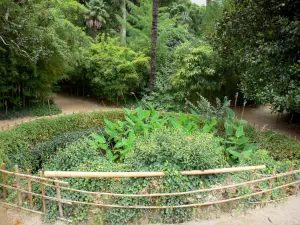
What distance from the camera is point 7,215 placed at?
12.6ft

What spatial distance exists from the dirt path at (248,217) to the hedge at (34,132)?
1.16 meters

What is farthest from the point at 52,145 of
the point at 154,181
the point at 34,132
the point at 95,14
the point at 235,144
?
the point at 95,14

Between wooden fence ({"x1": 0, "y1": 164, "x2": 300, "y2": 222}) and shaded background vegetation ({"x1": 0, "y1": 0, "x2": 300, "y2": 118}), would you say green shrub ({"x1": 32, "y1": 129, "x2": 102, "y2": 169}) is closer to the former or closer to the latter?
wooden fence ({"x1": 0, "y1": 164, "x2": 300, "y2": 222})

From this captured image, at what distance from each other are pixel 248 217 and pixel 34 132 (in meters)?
4.95

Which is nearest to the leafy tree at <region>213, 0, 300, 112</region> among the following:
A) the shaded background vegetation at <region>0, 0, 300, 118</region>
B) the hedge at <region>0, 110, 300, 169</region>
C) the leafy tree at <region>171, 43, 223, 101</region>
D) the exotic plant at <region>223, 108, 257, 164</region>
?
the shaded background vegetation at <region>0, 0, 300, 118</region>

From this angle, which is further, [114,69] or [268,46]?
[114,69]

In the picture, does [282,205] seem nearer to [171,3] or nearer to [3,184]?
[3,184]

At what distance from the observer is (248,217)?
400 cm

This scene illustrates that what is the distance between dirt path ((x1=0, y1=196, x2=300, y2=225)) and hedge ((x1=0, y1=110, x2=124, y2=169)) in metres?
1.16

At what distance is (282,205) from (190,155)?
178 cm

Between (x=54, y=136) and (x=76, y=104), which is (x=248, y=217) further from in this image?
(x=76, y=104)

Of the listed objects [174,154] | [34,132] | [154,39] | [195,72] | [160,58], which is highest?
[154,39]

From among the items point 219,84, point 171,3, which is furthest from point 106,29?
point 219,84

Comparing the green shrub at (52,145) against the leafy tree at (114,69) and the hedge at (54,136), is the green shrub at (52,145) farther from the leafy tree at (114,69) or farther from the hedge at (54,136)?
the leafy tree at (114,69)
